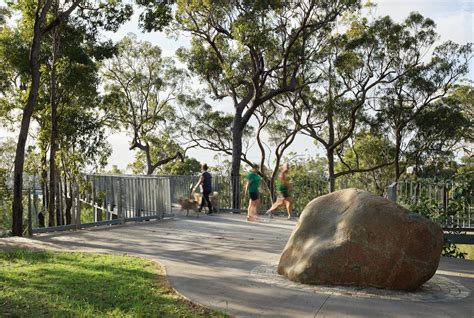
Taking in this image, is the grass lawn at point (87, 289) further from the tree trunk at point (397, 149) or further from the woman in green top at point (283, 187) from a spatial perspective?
the tree trunk at point (397, 149)

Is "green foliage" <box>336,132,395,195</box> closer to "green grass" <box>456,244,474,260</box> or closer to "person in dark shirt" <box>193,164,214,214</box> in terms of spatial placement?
"green grass" <box>456,244,474,260</box>

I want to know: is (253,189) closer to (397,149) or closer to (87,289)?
(87,289)

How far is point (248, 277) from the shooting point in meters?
7.59

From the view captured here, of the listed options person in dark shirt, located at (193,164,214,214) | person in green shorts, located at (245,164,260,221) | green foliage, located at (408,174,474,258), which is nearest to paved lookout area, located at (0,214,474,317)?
green foliage, located at (408,174,474,258)

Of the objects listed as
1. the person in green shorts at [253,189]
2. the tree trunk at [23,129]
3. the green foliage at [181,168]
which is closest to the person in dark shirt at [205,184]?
the person in green shorts at [253,189]

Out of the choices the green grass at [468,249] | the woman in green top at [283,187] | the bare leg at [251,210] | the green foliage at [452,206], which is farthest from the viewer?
the green grass at [468,249]

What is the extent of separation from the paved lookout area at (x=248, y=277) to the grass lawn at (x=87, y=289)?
35 cm

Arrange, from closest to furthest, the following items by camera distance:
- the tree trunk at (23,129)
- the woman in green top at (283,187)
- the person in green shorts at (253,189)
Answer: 1. the tree trunk at (23,129)
2. the woman in green top at (283,187)
3. the person in green shorts at (253,189)

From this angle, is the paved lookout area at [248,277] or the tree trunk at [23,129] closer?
the paved lookout area at [248,277]

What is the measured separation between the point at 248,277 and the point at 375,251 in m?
1.90

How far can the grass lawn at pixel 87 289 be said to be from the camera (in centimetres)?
584

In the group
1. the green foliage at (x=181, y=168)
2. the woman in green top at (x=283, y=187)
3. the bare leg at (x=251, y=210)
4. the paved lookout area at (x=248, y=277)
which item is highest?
the green foliage at (x=181, y=168)

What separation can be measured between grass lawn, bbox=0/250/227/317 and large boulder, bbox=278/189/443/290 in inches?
78.2

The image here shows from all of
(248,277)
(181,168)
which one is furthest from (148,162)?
(248,277)
